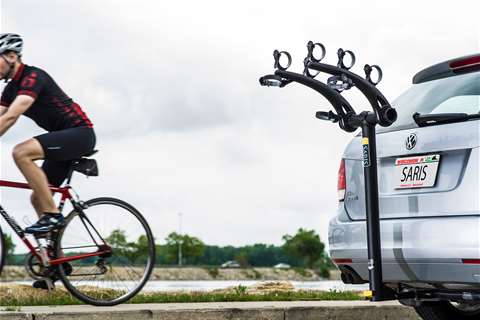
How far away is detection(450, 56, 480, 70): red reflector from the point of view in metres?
5.68

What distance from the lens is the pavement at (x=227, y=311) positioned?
656 centimetres

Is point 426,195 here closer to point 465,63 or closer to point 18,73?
point 465,63

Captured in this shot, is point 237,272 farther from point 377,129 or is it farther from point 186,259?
point 377,129

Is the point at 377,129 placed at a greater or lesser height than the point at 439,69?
lesser

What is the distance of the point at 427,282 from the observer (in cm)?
546

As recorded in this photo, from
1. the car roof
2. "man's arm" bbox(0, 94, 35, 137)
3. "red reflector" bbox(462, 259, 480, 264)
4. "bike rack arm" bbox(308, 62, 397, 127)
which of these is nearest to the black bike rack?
"bike rack arm" bbox(308, 62, 397, 127)

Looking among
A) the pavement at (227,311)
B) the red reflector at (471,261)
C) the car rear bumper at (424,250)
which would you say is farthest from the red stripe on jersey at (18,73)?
the red reflector at (471,261)

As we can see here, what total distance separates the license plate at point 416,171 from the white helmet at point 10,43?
3029 mm

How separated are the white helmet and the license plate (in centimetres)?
303

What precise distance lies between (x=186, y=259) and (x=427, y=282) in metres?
111

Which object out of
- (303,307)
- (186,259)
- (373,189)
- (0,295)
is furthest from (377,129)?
(186,259)

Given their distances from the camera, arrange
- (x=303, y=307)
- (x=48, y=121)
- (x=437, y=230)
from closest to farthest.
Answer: (x=437, y=230) → (x=48, y=121) → (x=303, y=307)

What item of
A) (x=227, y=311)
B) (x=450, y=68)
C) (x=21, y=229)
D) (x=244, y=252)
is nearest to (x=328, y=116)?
(x=450, y=68)

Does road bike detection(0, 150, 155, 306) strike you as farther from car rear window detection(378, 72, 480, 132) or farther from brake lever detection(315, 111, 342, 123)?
car rear window detection(378, 72, 480, 132)
